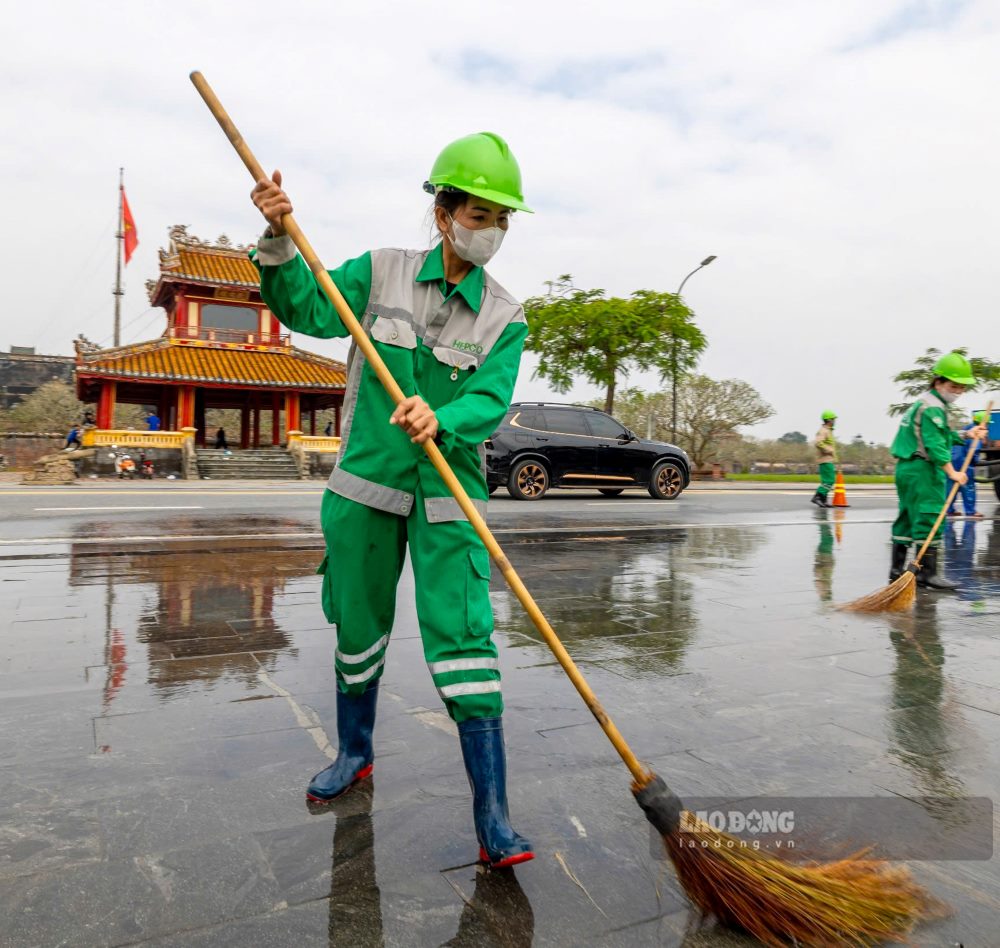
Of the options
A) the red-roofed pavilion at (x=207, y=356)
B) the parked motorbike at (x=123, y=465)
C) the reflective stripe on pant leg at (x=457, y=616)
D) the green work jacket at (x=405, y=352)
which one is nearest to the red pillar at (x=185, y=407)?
the red-roofed pavilion at (x=207, y=356)

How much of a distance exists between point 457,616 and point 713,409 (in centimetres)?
3735

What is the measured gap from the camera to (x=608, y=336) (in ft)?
92.3

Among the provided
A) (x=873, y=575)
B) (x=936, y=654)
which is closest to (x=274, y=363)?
(x=873, y=575)

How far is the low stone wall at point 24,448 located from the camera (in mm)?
31375

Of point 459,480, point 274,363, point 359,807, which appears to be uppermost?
point 274,363

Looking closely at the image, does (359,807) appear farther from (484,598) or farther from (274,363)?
(274,363)

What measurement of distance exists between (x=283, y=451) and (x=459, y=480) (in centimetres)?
2776

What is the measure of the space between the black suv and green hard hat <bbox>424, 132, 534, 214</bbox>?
12.4 metres

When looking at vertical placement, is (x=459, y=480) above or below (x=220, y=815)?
above

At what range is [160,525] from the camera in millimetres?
9109

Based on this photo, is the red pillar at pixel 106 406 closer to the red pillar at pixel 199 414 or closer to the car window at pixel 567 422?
the red pillar at pixel 199 414

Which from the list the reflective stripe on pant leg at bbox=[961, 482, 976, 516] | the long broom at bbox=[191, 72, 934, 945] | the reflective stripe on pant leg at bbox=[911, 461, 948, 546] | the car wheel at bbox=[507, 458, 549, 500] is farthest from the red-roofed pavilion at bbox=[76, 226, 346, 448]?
the long broom at bbox=[191, 72, 934, 945]

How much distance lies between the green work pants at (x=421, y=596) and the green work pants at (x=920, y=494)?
524cm

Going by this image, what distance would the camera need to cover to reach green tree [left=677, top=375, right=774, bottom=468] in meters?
37.7
